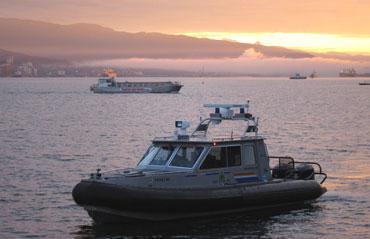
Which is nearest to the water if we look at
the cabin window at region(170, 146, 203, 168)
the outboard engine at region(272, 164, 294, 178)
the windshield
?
the outboard engine at region(272, 164, 294, 178)

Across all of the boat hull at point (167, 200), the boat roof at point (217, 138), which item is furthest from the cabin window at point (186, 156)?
the boat hull at point (167, 200)

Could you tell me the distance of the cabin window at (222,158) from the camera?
2228 centimetres

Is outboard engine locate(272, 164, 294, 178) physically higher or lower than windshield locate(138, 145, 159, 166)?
lower

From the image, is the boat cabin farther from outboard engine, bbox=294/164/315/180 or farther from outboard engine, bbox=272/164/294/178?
outboard engine, bbox=294/164/315/180

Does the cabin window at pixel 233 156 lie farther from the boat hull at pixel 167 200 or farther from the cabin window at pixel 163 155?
the cabin window at pixel 163 155

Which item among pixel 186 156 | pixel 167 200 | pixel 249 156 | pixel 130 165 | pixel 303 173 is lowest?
pixel 130 165

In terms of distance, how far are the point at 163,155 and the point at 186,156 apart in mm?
702

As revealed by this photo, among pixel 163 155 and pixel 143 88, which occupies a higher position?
pixel 163 155

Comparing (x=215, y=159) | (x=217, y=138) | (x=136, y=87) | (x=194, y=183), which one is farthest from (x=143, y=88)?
(x=194, y=183)

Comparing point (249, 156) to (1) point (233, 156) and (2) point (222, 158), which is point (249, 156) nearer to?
(1) point (233, 156)

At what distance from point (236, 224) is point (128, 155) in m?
19.1

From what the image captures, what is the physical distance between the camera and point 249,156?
76.7ft

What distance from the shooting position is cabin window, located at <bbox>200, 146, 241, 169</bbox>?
73.1 feet

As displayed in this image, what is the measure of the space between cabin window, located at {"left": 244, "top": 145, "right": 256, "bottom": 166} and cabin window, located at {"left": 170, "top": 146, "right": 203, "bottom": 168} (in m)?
1.76
